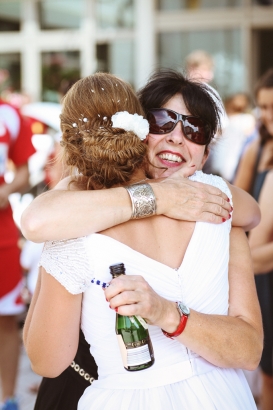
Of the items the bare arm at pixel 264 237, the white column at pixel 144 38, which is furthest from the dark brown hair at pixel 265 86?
the white column at pixel 144 38

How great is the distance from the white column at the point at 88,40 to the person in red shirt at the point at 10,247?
697 cm

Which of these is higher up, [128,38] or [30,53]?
[128,38]

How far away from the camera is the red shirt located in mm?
4250

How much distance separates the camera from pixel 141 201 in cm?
186

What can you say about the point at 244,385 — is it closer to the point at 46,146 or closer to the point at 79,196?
the point at 79,196

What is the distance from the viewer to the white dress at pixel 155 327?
1.79 m

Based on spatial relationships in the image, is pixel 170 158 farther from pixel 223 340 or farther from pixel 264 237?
pixel 264 237

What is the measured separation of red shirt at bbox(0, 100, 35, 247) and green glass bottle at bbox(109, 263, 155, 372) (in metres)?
2.59

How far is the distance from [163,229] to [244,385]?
571mm

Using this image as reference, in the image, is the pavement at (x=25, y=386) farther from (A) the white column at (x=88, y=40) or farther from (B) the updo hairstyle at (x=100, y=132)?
(A) the white column at (x=88, y=40)

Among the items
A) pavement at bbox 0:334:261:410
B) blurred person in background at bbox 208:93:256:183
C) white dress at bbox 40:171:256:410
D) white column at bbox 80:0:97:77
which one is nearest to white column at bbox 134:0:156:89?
white column at bbox 80:0:97:77

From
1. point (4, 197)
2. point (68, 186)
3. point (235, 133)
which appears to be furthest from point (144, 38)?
point (68, 186)

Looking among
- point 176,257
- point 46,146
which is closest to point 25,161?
point 46,146

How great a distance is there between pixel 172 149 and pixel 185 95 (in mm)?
197
